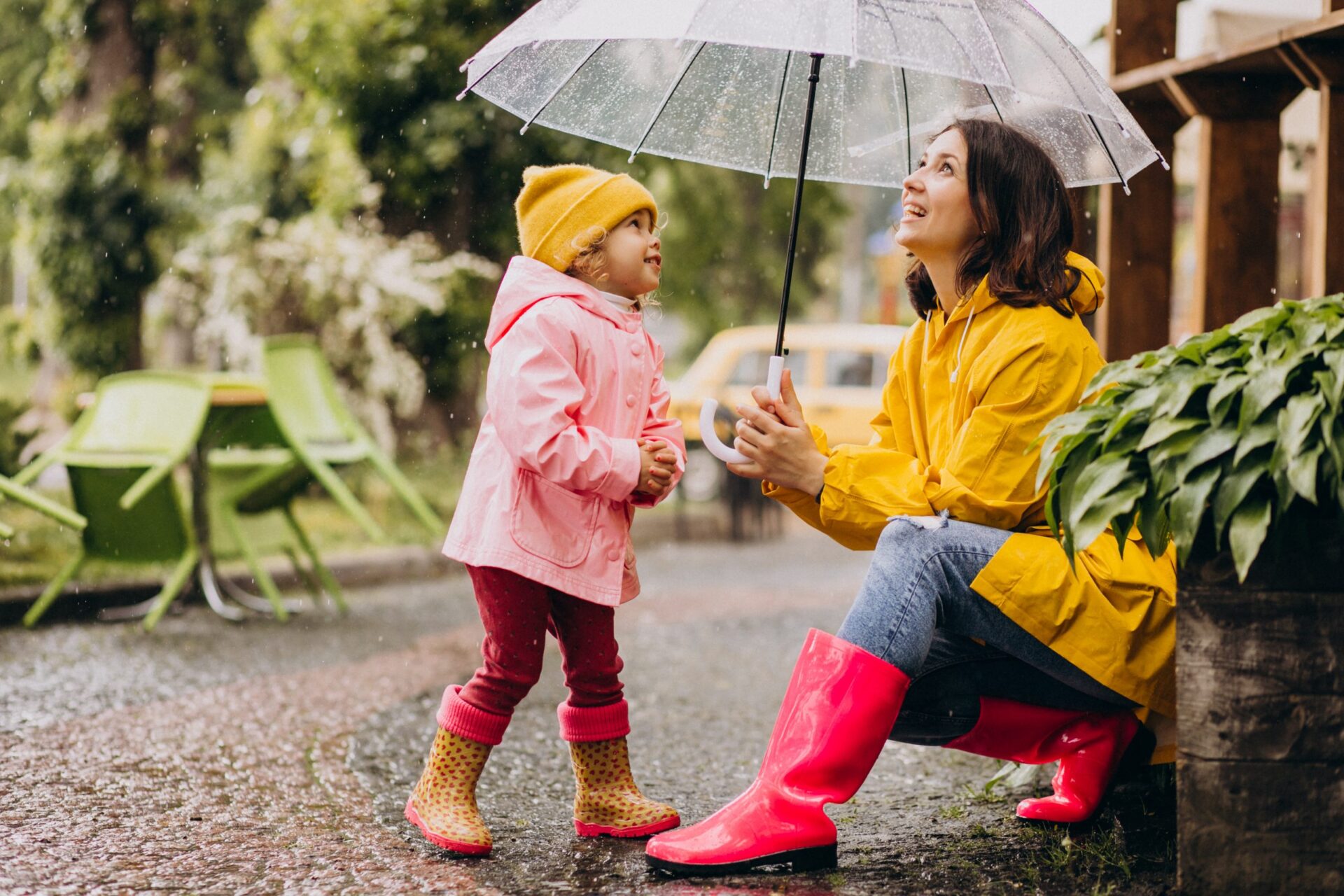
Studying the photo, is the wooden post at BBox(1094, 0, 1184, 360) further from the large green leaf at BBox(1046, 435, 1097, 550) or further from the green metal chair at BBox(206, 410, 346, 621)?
the green metal chair at BBox(206, 410, 346, 621)

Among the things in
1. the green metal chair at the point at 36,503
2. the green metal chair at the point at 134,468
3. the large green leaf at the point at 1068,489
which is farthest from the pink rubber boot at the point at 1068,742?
the green metal chair at the point at 134,468

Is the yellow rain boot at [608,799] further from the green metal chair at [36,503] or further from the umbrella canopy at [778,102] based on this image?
the green metal chair at [36,503]

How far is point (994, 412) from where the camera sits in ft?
9.73

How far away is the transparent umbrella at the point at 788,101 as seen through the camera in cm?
322

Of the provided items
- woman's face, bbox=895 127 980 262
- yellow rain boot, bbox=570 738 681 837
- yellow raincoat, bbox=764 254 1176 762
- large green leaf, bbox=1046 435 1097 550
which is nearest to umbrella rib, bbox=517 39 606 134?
woman's face, bbox=895 127 980 262

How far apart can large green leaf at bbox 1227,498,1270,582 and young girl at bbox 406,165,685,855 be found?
1203 mm

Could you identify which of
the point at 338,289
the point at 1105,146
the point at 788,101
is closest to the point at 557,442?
the point at 788,101

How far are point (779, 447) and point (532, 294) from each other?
65 centimetres

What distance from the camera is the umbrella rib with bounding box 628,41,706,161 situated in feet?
12.0

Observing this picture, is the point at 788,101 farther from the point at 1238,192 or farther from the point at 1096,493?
the point at 1096,493

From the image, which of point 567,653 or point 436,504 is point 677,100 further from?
point 436,504

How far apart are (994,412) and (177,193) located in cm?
1119

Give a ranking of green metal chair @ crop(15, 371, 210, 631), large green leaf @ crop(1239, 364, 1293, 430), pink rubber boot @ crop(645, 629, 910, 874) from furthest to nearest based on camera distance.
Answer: green metal chair @ crop(15, 371, 210, 631), pink rubber boot @ crop(645, 629, 910, 874), large green leaf @ crop(1239, 364, 1293, 430)

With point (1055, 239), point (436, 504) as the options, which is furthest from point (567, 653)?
point (436, 504)
